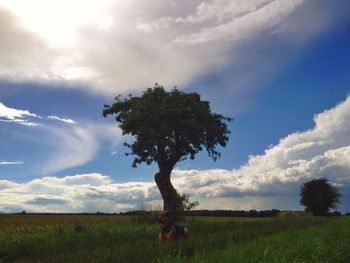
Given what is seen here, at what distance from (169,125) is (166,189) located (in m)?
5.59

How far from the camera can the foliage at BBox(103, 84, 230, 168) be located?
4166 centimetres

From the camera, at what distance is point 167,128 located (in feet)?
135

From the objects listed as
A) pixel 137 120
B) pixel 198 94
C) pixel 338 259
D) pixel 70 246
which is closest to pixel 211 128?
pixel 198 94

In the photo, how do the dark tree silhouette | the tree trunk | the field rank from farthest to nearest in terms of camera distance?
the dark tree silhouette → the tree trunk → the field

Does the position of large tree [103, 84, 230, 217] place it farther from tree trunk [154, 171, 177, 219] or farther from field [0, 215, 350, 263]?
field [0, 215, 350, 263]

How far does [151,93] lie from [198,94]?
4590 mm

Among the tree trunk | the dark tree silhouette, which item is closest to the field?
the tree trunk

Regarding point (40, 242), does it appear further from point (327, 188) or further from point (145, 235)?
point (327, 188)

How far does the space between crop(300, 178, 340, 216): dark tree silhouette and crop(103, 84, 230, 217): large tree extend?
30.3m

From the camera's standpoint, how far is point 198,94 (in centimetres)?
4538

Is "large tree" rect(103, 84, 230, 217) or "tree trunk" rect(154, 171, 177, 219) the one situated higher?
"large tree" rect(103, 84, 230, 217)

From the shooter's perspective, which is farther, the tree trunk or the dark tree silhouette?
the dark tree silhouette

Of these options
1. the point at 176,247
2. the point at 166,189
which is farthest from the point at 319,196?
the point at 176,247

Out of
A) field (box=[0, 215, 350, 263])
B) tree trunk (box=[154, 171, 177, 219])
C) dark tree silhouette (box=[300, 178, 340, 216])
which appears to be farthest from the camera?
dark tree silhouette (box=[300, 178, 340, 216])
